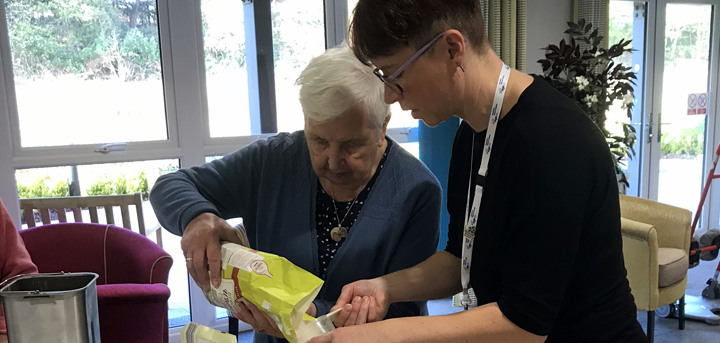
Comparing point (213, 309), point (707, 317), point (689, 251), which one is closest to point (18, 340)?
point (213, 309)

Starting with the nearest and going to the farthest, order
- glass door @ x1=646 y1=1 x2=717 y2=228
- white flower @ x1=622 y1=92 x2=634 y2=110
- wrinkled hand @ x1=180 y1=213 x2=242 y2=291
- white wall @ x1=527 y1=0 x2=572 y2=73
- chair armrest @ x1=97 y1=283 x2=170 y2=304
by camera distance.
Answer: wrinkled hand @ x1=180 y1=213 x2=242 y2=291, chair armrest @ x1=97 y1=283 x2=170 y2=304, white flower @ x1=622 y1=92 x2=634 y2=110, white wall @ x1=527 y1=0 x2=572 y2=73, glass door @ x1=646 y1=1 x2=717 y2=228

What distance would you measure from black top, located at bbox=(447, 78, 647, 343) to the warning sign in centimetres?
474

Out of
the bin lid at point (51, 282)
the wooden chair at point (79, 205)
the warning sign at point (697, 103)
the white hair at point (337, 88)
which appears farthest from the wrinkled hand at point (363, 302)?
the warning sign at point (697, 103)

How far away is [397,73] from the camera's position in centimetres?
91

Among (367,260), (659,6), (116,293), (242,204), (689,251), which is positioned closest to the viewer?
(367,260)

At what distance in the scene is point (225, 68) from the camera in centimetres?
313

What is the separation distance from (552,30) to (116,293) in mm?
3590

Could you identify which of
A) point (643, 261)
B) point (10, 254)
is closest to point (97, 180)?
point (10, 254)

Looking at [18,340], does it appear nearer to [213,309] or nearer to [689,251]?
[213,309]

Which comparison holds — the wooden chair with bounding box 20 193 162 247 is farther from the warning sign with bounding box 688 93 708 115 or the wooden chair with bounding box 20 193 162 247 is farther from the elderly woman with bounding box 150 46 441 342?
the warning sign with bounding box 688 93 708 115

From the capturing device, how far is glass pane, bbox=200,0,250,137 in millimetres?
3068

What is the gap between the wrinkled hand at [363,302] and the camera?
1.07 meters

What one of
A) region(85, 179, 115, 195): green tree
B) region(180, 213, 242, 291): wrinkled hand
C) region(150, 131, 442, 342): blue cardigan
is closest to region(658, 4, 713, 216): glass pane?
region(150, 131, 442, 342): blue cardigan

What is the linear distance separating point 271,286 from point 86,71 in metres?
2.49
